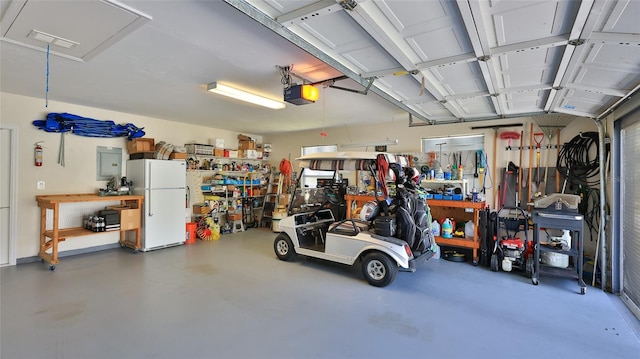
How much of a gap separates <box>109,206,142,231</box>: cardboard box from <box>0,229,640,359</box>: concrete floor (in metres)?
0.88

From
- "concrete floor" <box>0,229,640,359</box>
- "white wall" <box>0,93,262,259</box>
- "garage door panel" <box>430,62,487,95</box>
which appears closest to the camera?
"concrete floor" <box>0,229,640,359</box>

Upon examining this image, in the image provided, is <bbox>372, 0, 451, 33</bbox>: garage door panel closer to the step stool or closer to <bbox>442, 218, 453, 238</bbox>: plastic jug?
<bbox>442, 218, 453, 238</bbox>: plastic jug

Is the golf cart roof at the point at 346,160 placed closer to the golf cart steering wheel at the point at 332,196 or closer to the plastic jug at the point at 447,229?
the golf cart steering wheel at the point at 332,196

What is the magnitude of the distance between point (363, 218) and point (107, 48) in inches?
141

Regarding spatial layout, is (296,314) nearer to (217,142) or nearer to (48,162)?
(48,162)

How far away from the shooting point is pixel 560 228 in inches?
152

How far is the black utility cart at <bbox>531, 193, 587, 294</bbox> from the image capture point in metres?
3.74

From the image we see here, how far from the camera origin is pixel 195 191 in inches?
281

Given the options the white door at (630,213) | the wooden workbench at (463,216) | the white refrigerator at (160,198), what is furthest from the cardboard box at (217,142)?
the white door at (630,213)

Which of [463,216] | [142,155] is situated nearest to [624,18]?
[463,216]

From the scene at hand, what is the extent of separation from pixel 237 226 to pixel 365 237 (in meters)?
4.49

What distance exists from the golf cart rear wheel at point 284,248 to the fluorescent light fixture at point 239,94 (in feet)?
7.06

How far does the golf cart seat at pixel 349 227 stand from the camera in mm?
4188

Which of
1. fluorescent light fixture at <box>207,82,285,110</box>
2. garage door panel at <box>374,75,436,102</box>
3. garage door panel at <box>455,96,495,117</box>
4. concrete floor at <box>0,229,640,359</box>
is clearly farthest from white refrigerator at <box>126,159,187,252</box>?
garage door panel at <box>455,96,495,117</box>
